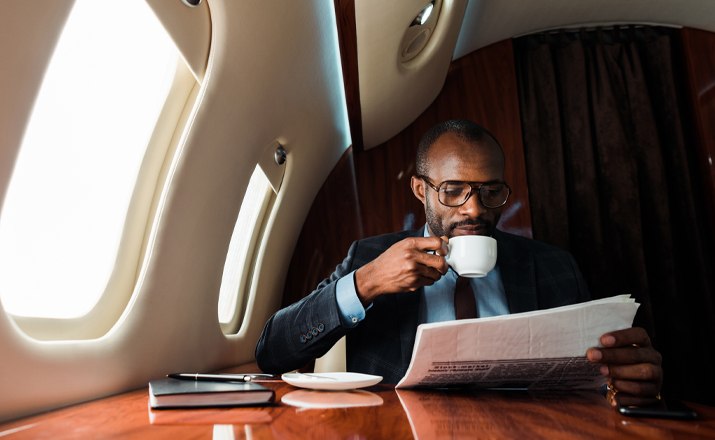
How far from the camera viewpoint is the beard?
1776 millimetres

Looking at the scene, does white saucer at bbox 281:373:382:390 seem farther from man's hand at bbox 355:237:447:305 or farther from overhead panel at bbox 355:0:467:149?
overhead panel at bbox 355:0:467:149

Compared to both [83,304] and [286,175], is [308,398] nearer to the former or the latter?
[83,304]

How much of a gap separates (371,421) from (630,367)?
1.82 feet

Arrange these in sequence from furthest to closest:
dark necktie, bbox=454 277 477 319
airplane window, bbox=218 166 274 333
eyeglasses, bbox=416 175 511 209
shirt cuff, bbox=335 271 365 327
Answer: airplane window, bbox=218 166 274 333 → eyeglasses, bbox=416 175 511 209 → dark necktie, bbox=454 277 477 319 → shirt cuff, bbox=335 271 365 327

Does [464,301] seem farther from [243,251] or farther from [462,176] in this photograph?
[243,251]

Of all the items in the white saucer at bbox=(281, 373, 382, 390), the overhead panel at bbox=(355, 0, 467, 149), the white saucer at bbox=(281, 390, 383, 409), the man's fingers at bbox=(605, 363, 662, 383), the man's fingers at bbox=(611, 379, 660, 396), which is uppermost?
the overhead panel at bbox=(355, 0, 467, 149)

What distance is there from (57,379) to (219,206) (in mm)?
821

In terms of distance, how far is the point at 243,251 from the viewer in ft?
8.19

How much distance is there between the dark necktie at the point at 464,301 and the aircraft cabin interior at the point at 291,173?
55 cm

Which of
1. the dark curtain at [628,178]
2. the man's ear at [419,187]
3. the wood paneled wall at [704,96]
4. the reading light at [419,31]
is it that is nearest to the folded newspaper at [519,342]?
the man's ear at [419,187]

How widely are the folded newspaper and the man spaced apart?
32 cm

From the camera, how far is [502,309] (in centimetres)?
178

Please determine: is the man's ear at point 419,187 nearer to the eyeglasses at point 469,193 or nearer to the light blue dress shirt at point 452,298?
the eyeglasses at point 469,193

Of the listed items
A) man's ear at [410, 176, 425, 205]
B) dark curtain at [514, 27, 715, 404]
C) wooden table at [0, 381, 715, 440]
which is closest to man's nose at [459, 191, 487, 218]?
man's ear at [410, 176, 425, 205]
